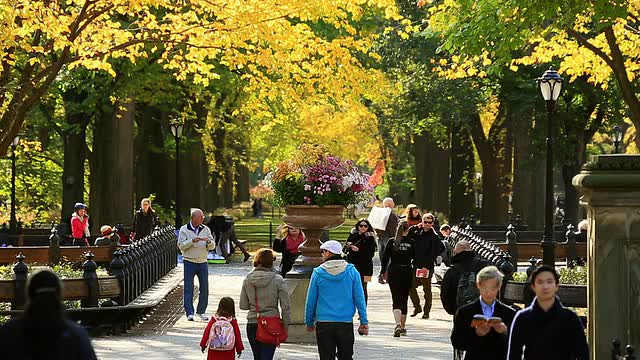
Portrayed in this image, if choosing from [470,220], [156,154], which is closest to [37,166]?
[156,154]

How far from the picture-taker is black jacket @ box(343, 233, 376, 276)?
70.1 ft

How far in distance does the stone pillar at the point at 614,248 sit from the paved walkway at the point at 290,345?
4.49 m

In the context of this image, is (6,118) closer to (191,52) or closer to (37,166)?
(191,52)

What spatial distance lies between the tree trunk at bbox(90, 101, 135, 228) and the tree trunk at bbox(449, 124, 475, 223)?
14012mm

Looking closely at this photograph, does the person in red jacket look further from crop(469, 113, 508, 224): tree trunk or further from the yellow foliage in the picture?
crop(469, 113, 508, 224): tree trunk

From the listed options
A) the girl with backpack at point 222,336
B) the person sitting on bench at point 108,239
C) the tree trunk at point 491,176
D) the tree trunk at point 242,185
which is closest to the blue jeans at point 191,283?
the person sitting on bench at point 108,239

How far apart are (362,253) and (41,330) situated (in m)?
14.9

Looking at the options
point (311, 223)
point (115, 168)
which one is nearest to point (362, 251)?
point (311, 223)

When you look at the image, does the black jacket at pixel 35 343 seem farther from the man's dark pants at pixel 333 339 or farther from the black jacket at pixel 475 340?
the man's dark pants at pixel 333 339

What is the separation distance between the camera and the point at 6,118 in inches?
856

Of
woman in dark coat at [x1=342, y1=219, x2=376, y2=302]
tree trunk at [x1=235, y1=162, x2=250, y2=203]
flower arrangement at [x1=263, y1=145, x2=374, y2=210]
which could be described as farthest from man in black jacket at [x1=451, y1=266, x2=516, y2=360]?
tree trunk at [x1=235, y1=162, x2=250, y2=203]

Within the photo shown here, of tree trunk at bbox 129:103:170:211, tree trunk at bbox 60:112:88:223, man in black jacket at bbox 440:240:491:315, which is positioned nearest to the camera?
man in black jacket at bbox 440:240:491:315

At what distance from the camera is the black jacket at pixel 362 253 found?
21369mm

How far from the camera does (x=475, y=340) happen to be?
381 inches
